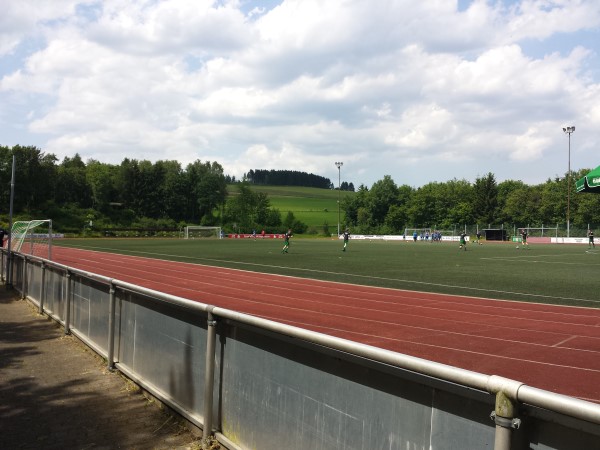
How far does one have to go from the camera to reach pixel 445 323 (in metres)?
10.1

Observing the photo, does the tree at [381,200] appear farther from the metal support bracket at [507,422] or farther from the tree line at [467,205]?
the metal support bracket at [507,422]

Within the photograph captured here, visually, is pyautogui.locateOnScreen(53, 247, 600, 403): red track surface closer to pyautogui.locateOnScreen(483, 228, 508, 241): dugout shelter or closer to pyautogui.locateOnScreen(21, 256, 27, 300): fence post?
pyautogui.locateOnScreen(21, 256, 27, 300): fence post

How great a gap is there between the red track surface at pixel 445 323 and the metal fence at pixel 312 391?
379cm

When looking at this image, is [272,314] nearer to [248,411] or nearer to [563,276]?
[248,411]

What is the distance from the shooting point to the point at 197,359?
4.48 m

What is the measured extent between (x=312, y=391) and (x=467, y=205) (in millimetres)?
113450

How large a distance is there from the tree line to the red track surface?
75127 mm

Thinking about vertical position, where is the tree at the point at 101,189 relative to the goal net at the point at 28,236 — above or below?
above

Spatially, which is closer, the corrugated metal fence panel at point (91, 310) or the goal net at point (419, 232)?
the corrugated metal fence panel at point (91, 310)

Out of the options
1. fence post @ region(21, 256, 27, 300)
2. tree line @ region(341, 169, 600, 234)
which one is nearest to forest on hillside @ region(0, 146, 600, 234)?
tree line @ region(341, 169, 600, 234)

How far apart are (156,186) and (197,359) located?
123219mm

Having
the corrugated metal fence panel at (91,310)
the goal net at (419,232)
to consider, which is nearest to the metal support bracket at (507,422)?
the corrugated metal fence panel at (91,310)

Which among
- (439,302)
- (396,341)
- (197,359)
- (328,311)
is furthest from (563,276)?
(197,359)

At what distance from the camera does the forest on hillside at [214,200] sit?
3671 inches
